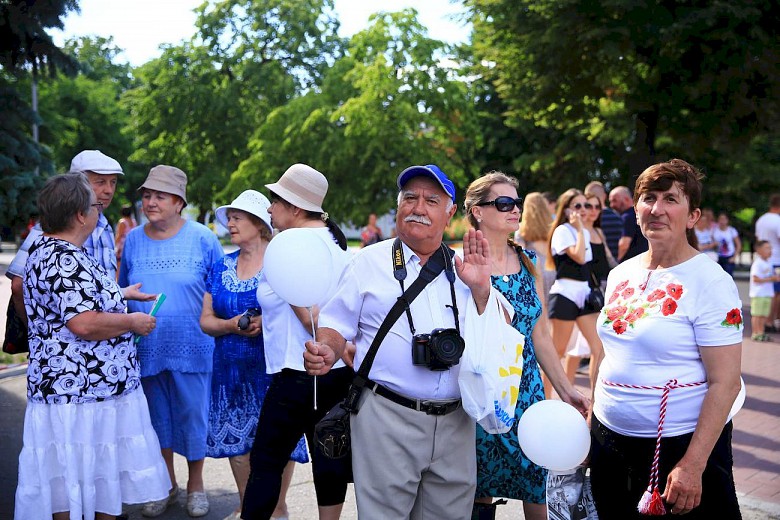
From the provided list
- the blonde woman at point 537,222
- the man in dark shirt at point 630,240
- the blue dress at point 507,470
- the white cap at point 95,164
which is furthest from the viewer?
the man in dark shirt at point 630,240

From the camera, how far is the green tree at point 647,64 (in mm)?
18125

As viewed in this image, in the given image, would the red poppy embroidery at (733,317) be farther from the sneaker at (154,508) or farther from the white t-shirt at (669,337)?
the sneaker at (154,508)

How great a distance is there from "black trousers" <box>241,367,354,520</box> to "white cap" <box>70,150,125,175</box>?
1.96 m

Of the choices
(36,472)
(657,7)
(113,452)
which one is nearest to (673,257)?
(113,452)

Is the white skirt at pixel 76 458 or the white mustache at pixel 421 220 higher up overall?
the white mustache at pixel 421 220

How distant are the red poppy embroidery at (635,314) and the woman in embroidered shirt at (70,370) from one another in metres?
2.40

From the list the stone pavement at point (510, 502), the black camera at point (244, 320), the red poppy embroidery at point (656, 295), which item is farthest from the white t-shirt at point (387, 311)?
the stone pavement at point (510, 502)

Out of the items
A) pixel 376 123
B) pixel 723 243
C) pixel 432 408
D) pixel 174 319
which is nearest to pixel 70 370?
pixel 174 319

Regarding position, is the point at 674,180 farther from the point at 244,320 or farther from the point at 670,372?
the point at 244,320

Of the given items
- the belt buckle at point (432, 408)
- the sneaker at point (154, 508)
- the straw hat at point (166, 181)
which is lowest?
the sneaker at point (154, 508)

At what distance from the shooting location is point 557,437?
3.01 m

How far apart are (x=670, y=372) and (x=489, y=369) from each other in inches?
26.1

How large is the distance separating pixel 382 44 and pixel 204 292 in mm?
24866

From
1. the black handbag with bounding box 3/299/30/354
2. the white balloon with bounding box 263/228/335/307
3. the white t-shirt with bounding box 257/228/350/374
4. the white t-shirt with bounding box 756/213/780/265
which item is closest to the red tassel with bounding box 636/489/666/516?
the white balloon with bounding box 263/228/335/307
